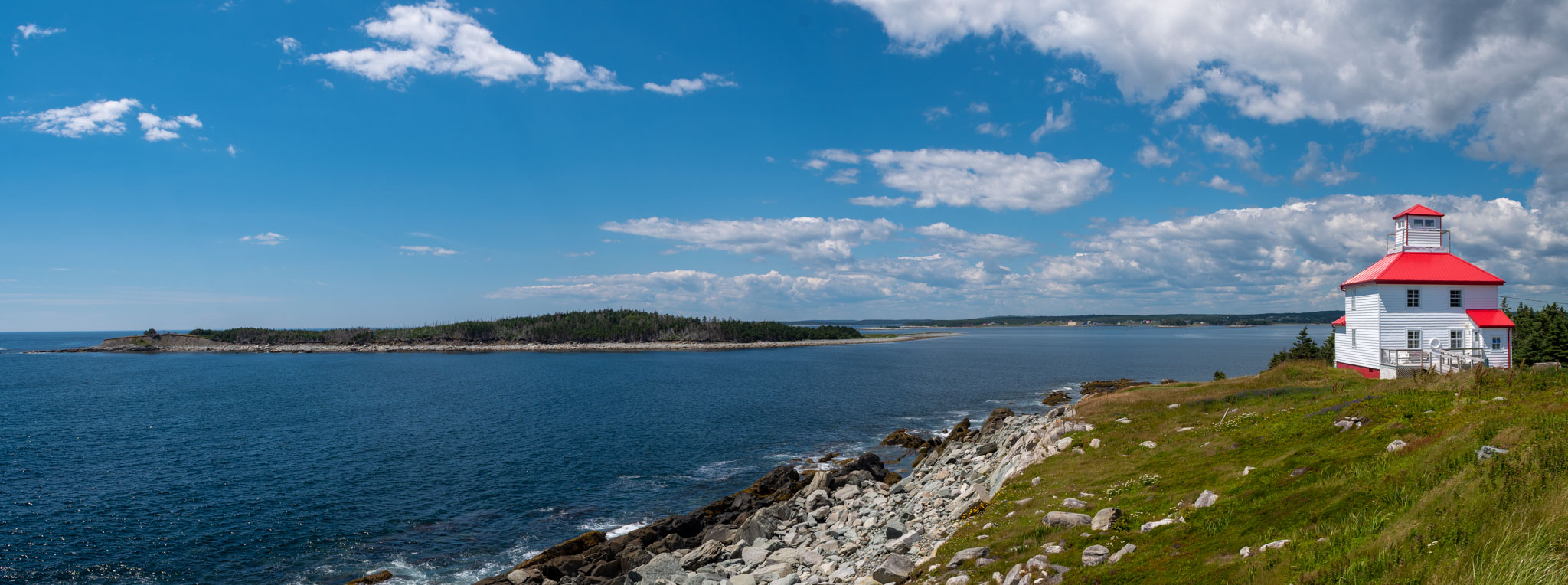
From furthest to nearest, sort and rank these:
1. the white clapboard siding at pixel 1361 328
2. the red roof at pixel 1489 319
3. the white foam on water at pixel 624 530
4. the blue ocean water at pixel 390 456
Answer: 1. the white clapboard siding at pixel 1361 328
2. the red roof at pixel 1489 319
3. the white foam on water at pixel 624 530
4. the blue ocean water at pixel 390 456

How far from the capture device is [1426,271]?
3734cm

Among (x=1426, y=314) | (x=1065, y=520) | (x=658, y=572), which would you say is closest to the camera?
(x=1065, y=520)

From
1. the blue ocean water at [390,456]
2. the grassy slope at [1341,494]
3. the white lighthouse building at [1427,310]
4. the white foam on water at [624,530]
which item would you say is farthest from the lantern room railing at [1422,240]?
the white foam on water at [624,530]

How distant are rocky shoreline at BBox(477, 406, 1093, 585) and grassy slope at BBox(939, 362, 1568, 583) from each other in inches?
75.9

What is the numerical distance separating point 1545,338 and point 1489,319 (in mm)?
31682

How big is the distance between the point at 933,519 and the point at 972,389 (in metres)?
62.3

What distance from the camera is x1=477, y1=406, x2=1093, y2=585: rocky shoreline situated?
70.5 ft

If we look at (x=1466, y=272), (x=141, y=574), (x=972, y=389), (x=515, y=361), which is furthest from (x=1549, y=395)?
(x=515, y=361)

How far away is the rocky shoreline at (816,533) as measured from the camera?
21.5 m

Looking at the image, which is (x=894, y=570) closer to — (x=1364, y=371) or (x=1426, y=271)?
(x=1364, y=371)

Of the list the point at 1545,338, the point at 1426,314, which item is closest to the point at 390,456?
the point at 1426,314

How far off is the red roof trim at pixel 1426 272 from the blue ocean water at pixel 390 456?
31298 millimetres

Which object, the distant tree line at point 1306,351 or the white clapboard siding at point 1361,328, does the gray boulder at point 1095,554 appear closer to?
the white clapboard siding at point 1361,328

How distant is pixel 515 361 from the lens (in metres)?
146
